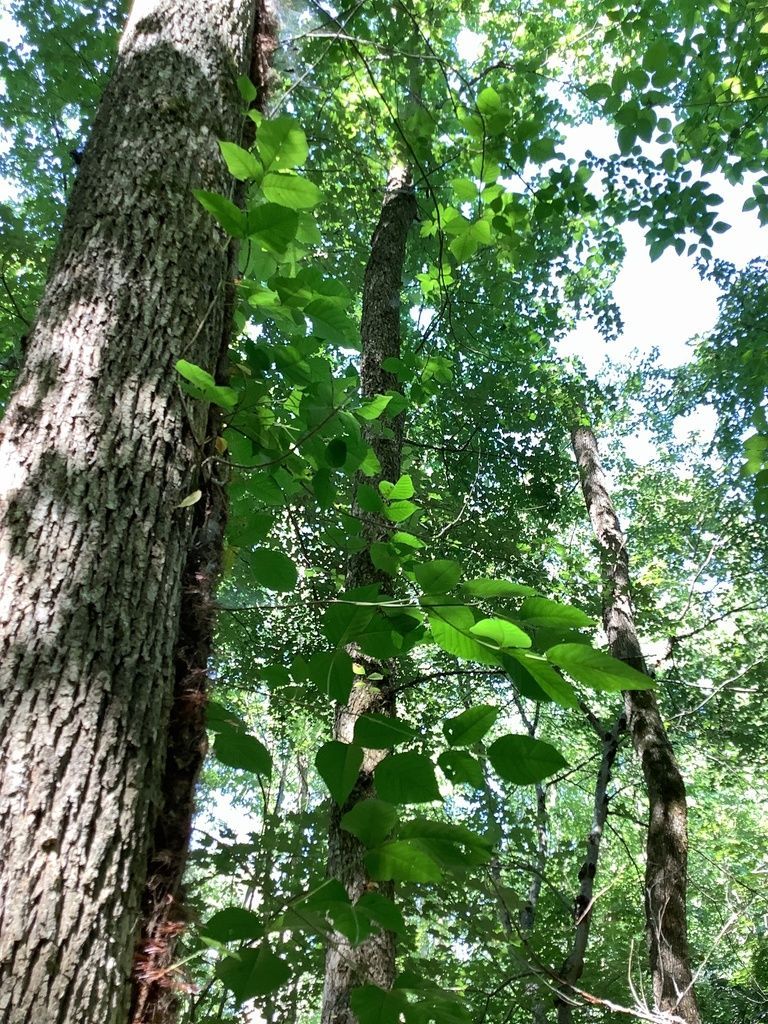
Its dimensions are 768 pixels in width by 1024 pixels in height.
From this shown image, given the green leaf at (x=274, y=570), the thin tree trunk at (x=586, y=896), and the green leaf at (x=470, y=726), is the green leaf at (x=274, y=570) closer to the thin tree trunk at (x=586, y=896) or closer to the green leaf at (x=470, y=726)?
the green leaf at (x=470, y=726)

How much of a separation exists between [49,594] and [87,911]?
0.37 meters

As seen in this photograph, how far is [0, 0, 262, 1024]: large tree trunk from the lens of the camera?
684 millimetres

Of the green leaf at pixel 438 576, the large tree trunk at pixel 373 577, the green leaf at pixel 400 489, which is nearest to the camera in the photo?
the green leaf at pixel 438 576

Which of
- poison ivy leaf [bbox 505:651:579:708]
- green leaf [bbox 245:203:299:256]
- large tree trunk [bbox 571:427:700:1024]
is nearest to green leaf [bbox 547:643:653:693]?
poison ivy leaf [bbox 505:651:579:708]

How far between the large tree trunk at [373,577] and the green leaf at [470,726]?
0.16 metres

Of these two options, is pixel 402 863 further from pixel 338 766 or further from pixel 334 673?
pixel 334 673

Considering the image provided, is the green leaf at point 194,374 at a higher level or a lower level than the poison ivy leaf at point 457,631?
higher

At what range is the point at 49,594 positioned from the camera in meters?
0.83

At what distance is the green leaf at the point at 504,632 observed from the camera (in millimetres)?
725

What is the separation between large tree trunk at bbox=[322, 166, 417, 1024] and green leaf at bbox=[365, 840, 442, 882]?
0.20m

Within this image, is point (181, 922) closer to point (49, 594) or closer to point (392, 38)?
point (49, 594)

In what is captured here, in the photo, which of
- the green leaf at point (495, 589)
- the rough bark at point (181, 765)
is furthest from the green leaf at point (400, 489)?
the green leaf at point (495, 589)

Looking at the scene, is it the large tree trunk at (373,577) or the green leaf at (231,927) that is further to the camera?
the large tree trunk at (373,577)

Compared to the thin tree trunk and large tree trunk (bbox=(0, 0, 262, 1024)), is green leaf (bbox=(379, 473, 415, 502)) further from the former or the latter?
the thin tree trunk
